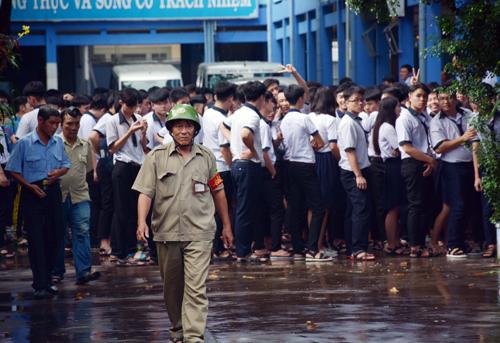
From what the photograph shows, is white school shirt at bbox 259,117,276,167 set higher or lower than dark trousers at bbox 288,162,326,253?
higher

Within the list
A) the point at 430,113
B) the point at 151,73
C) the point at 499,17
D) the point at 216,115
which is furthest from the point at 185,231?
the point at 151,73

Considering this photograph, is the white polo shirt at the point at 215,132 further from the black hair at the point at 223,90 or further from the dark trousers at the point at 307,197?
the dark trousers at the point at 307,197

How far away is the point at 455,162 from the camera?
9570 mm

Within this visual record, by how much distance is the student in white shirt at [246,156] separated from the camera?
928 cm

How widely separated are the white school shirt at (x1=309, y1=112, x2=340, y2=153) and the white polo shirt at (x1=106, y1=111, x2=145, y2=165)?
7.59 feet

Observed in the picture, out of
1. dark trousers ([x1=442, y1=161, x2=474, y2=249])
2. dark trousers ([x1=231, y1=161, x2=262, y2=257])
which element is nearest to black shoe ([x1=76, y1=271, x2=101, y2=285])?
dark trousers ([x1=231, y1=161, x2=262, y2=257])

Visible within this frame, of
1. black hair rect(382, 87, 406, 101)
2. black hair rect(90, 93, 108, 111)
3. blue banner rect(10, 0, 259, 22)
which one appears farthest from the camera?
blue banner rect(10, 0, 259, 22)

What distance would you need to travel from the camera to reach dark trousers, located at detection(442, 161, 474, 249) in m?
9.52

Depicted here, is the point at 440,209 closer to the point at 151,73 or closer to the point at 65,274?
the point at 65,274

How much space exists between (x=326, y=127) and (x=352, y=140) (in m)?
0.70

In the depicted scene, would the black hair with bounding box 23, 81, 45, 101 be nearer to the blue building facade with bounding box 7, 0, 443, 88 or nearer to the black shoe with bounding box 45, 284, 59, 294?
the black shoe with bounding box 45, 284, 59, 294

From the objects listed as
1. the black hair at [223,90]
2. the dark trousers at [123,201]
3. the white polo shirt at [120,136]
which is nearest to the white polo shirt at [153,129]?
the white polo shirt at [120,136]

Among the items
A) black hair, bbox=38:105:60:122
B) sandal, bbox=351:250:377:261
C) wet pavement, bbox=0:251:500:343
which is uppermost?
black hair, bbox=38:105:60:122

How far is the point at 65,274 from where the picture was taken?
9281 mm
